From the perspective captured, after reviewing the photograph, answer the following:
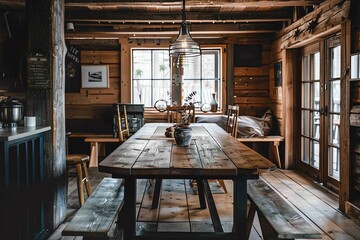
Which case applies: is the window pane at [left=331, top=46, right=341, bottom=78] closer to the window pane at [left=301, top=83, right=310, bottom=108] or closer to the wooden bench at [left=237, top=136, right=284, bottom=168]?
the window pane at [left=301, top=83, right=310, bottom=108]

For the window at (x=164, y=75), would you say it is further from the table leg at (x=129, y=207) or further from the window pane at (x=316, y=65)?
the table leg at (x=129, y=207)

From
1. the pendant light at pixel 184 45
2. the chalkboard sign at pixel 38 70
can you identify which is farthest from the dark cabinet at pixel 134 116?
the chalkboard sign at pixel 38 70

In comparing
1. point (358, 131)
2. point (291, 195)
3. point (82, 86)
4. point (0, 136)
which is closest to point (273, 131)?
point (291, 195)

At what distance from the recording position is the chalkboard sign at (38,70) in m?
3.41

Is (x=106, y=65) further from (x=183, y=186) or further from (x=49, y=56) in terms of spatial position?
(x=49, y=56)

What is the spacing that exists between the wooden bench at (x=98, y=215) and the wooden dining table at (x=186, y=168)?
140 millimetres

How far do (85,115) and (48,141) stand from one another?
385cm

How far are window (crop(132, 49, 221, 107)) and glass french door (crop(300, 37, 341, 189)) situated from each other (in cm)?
181

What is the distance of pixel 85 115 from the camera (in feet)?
23.7

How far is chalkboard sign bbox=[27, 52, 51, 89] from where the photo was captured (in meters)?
3.41

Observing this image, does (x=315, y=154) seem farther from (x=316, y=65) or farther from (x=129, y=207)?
(x=129, y=207)

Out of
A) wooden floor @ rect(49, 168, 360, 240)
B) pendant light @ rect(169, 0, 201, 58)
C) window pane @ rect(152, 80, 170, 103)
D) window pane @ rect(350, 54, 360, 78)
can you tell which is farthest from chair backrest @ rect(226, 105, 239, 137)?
window pane @ rect(152, 80, 170, 103)

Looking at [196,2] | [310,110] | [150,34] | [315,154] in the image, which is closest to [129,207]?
[196,2]

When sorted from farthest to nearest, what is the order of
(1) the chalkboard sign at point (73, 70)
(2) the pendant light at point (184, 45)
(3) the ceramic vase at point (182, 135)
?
1. (1) the chalkboard sign at point (73, 70)
2. (2) the pendant light at point (184, 45)
3. (3) the ceramic vase at point (182, 135)
